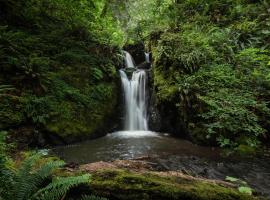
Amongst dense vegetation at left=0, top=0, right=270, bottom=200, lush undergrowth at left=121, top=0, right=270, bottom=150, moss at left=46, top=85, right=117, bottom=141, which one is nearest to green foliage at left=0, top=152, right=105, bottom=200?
dense vegetation at left=0, top=0, right=270, bottom=200

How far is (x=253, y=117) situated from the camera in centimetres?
705

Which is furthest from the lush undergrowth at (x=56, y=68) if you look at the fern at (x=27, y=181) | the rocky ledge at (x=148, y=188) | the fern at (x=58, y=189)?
the fern at (x=58, y=189)

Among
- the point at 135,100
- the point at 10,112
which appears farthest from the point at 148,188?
the point at 135,100

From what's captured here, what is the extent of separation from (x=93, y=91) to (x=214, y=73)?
13.7 feet

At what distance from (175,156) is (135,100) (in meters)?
4.82

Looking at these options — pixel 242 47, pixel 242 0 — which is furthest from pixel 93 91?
pixel 242 0

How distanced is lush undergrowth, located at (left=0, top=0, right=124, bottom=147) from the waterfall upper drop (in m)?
0.94

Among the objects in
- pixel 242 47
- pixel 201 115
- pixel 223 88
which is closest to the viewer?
pixel 201 115

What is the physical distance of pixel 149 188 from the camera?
306cm

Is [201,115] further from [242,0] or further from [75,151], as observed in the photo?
[242,0]

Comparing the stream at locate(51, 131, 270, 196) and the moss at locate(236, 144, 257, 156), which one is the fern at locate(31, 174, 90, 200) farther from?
the moss at locate(236, 144, 257, 156)

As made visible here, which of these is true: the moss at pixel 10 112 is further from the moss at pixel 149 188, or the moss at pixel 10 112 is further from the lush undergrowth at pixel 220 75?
the lush undergrowth at pixel 220 75

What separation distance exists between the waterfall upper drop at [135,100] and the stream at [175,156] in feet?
5.46

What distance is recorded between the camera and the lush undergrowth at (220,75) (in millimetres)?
7223
